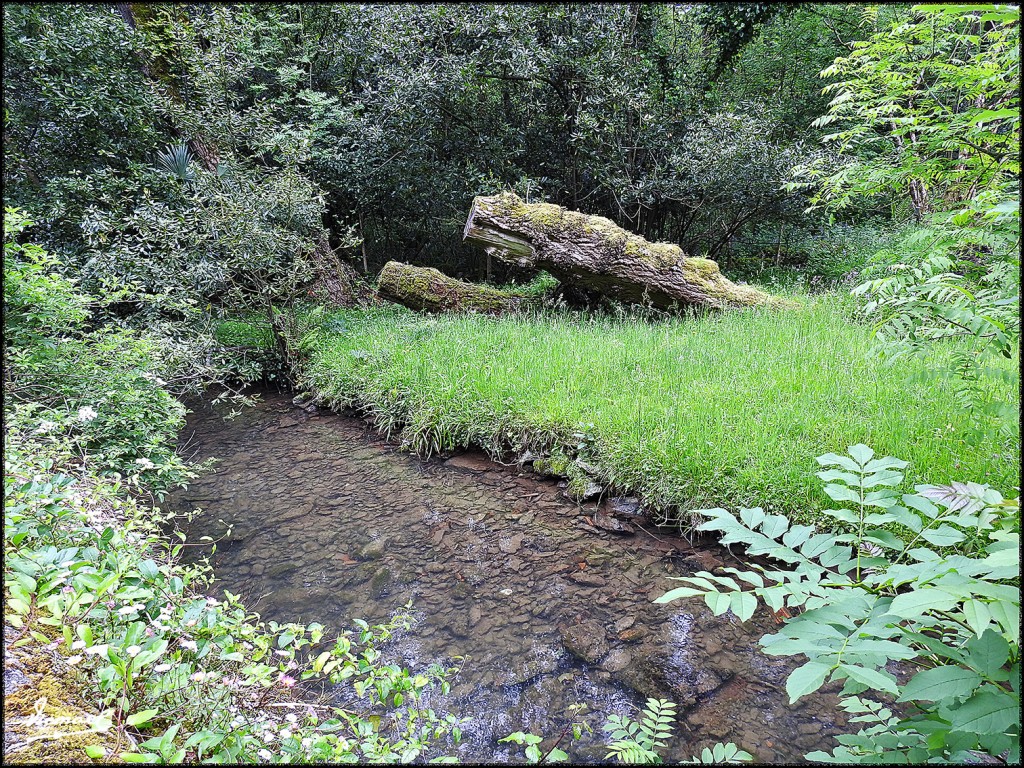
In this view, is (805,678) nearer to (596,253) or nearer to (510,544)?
(510,544)

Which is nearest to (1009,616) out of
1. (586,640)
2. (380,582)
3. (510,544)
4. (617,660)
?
(617,660)

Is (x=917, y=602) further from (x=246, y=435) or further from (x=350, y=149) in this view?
(x=350, y=149)

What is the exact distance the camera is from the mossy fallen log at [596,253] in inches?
318

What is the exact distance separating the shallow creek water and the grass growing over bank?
50 centimetres

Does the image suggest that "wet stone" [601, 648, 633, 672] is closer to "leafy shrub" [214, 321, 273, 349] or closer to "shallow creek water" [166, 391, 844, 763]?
"shallow creek water" [166, 391, 844, 763]

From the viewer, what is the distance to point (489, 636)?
308 centimetres

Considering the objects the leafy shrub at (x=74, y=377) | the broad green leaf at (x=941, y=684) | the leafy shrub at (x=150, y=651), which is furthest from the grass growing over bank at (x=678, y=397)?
the leafy shrub at (x=150, y=651)

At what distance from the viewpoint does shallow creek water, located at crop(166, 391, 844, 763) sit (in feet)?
8.23

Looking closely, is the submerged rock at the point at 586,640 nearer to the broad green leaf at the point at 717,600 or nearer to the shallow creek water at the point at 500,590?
the shallow creek water at the point at 500,590

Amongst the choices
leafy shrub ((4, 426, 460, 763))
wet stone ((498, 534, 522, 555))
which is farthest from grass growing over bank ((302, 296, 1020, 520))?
leafy shrub ((4, 426, 460, 763))

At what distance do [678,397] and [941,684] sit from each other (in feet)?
12.6

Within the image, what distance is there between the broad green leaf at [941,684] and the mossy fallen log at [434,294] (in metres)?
8.30

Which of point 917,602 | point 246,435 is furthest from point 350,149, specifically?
point 917,602

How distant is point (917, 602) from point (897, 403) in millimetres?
3715
